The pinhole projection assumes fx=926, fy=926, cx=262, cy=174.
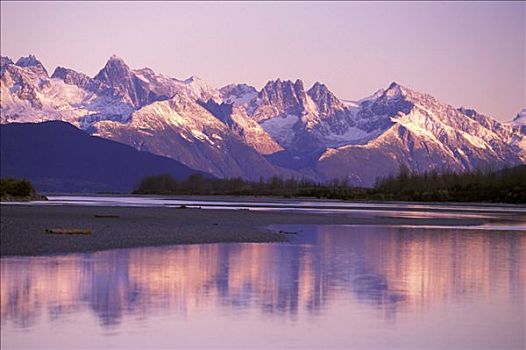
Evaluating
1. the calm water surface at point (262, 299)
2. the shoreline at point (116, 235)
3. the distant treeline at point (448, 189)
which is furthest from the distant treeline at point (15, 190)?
the distant treeline at point (448, 189)

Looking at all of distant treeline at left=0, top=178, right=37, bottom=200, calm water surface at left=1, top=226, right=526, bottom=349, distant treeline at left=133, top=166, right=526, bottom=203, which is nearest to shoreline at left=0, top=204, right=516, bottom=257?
calm water surface at left=1, top=226, right=526, bottom=349

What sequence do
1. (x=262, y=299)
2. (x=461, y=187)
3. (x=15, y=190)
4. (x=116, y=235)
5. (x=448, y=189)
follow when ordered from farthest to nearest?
(x=448, y=189)
(x=461, y=187)
(x=15, y=190)
(x=116, y=235)
(x=262, y=299)

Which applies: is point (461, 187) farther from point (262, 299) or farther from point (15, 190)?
point (262, 299)

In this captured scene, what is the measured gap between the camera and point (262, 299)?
23.2 metres

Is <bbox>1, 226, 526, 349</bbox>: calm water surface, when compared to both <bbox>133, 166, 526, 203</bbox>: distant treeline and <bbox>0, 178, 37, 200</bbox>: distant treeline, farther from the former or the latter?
<bbox>133, 166, 526, 203</bbox>: distant treeline

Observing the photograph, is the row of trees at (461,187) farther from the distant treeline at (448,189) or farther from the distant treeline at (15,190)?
the distant treeline at (15,190)

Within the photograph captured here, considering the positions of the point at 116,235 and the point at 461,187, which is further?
the point at 461,187

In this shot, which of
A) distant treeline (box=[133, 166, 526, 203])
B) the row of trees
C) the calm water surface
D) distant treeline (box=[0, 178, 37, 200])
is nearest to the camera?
the calm water surface

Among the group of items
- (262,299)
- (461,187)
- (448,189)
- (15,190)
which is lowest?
(262,299)

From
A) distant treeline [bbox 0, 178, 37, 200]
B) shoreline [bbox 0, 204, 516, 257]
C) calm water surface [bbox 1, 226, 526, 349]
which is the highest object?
distant treeline [bbox 0, 178, 37, 200]

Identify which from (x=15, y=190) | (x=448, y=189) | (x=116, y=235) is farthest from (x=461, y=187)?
(x=116, y=235)

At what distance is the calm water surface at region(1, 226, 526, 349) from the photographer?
60.1ft

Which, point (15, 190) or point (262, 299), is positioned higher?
point (15, 190)

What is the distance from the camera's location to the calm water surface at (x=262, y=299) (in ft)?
60.1
